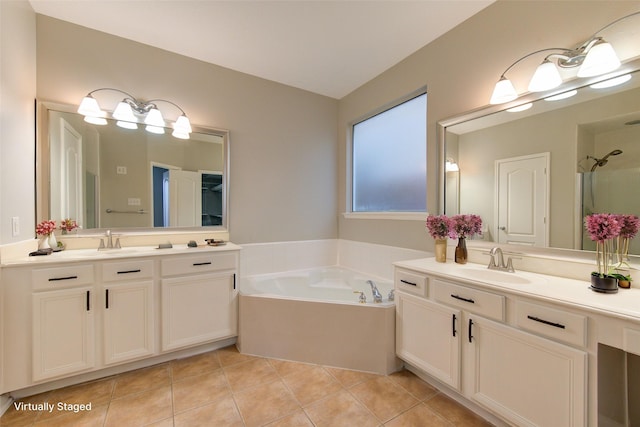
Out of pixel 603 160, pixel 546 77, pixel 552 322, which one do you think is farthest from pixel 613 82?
pixel 552 322

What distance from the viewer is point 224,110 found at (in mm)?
2691

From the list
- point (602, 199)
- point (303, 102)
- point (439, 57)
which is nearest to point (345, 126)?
point (303, 102)

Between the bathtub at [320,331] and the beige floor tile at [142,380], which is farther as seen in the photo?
the bathtub at [320,331]

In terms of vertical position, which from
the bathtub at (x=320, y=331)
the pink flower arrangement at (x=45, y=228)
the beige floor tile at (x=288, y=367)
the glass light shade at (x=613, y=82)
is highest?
the glass light shade at (x=613, y=82)

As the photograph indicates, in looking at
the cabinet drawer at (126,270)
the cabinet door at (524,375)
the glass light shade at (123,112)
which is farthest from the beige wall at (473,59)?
the glass light shade at (123,112)

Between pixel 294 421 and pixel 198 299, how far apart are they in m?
1.15

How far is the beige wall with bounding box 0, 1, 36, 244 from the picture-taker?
1.58 metres

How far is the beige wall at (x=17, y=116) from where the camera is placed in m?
1.58

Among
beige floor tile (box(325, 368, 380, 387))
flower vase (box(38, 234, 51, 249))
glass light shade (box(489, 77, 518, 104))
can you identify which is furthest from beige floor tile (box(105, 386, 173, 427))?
glass light shade (box(489, 77, 518, 104))

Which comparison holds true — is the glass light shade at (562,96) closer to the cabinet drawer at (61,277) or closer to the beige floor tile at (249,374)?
the beige floor tile at (249,374)

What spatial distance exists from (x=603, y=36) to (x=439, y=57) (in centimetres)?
101

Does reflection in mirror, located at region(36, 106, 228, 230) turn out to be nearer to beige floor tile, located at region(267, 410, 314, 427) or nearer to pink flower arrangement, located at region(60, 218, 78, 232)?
pink flower arrangement, located at region(60, 218, 78, 232)

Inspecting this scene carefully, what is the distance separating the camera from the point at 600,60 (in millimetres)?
1326

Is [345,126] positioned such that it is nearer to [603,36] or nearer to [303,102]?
[303,102]
